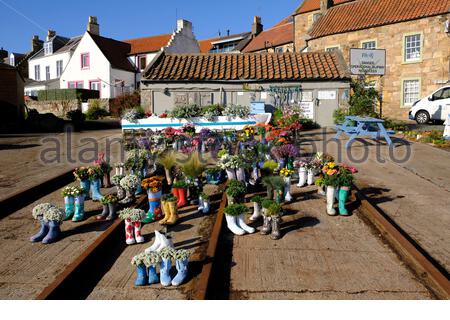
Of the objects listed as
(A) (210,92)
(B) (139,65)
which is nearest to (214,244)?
(A) (210,92)

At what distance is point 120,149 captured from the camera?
1315 cm

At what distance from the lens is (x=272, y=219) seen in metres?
5.63

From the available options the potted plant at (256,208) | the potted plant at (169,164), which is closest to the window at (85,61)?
the potted plant at (169,164)

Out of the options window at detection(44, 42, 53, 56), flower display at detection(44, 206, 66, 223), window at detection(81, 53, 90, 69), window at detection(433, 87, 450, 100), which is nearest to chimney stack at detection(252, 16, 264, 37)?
window at detection(81, 53, 90, 69)

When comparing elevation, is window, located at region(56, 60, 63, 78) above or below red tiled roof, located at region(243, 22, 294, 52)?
below

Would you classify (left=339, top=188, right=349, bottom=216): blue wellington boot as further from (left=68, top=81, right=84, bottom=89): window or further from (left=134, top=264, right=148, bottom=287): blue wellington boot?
(left=68, top=81, right=84, bottom=89): window

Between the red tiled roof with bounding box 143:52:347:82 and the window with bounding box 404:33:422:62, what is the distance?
8290mm

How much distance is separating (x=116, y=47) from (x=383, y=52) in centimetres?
3063

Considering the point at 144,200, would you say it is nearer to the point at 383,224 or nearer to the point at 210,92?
the point at 383,224

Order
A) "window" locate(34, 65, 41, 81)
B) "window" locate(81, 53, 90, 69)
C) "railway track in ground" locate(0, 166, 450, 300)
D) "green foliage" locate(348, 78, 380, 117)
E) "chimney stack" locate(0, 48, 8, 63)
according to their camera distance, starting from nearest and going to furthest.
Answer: "railway track in ground" locate(0, 166, 450, 300), "green foliage" locate(348, 78, 380, 117), "window" locate(81, 53, 90, 69), "window" locate(34, 65, 41, 81), "chimney stack" locate(0, 48, 8, 63)

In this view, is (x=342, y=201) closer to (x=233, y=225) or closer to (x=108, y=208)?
(x=233, y=225)

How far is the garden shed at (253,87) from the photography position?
18016mm

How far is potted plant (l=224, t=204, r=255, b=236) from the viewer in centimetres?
573

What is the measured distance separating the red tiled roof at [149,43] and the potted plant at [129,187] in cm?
3481
